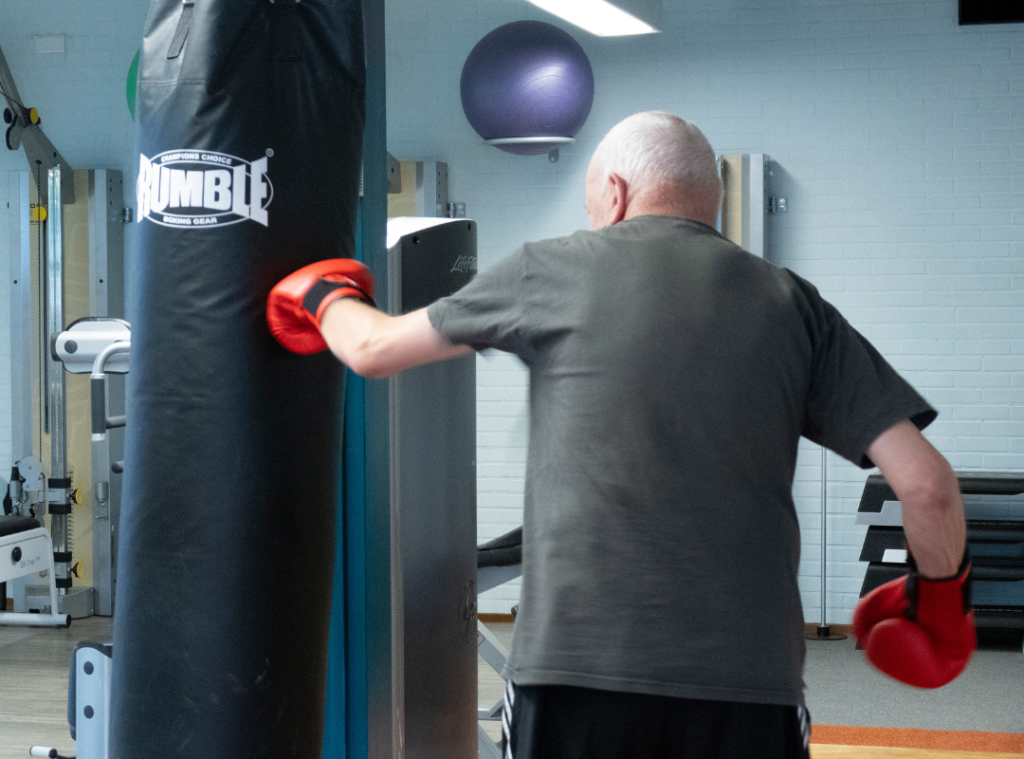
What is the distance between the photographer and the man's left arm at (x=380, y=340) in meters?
1.45

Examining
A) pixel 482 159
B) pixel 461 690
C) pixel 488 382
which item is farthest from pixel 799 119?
pixel 461 690

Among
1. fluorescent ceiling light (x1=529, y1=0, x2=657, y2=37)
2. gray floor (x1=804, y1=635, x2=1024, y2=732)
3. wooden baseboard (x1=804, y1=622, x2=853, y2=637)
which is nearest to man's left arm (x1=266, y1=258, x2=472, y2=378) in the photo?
fluorescent ceiling light (x1=529, y1=0, x2=657, y2=37)

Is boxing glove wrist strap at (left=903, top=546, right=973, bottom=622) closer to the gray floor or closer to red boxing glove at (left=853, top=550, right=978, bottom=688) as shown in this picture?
red boxing glove at (left=853, top=550, right=978, bottom=688)

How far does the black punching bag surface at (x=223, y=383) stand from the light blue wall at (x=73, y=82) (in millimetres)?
4548

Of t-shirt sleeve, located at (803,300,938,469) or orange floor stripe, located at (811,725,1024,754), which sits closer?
t-shirt sleeve, located at (803,300,938,469)

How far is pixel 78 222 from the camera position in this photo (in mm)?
5734

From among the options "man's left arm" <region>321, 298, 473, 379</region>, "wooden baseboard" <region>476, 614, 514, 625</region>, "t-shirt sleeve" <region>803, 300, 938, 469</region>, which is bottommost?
"wooden baseboard" <region>476, 614, 514, 625</region>

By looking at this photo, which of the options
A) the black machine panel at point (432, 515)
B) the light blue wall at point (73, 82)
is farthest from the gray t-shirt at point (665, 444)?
the light blue wall at point (73, 82)

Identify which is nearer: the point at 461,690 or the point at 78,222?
the point at 461,690

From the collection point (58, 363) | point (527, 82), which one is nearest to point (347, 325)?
point (527, 82)

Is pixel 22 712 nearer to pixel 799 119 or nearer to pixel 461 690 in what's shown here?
pixel 461 690

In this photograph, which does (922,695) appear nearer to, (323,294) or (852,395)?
(852,395)

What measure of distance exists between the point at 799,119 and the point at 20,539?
4246 millimetres

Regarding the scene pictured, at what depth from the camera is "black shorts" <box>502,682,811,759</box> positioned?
1.32 meters
